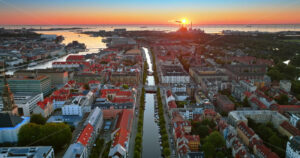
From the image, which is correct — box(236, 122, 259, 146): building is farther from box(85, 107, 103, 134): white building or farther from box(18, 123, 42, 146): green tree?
box(18, 123, 42, 146): green tree

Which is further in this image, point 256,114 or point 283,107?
point 283,107

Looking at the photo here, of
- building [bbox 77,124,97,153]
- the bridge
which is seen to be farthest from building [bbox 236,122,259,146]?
the bridge

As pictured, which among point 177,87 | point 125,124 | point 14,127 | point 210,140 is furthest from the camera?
point 177,87

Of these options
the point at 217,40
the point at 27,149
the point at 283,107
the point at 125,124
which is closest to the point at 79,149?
the point at 27,149

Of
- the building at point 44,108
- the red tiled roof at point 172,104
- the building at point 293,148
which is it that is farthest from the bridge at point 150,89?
the building at point 293,148

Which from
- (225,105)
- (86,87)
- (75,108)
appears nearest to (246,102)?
(225,105)

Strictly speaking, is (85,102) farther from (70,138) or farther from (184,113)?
(184,113)

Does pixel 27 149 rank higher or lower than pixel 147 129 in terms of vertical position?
higher
